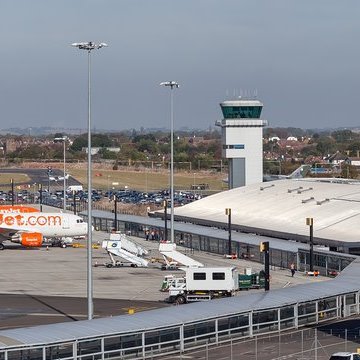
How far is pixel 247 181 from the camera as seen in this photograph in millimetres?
147750

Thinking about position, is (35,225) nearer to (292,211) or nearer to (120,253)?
(120,253)

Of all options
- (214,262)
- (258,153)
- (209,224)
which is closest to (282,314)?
(214,262)

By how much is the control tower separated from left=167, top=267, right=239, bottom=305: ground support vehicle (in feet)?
249

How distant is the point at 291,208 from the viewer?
371ft

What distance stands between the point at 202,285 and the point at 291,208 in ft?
143

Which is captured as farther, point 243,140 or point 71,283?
point 243,140

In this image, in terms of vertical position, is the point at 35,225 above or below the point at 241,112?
below

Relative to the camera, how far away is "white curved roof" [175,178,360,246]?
325 ft

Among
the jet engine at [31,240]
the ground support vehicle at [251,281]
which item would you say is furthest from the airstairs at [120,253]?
the ground support vehicle at [251,281]

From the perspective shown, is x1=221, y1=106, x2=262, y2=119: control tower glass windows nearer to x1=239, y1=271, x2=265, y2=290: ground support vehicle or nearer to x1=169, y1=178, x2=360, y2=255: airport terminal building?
x1=169, y1=178, x2=360, y2=255: airport terminal building

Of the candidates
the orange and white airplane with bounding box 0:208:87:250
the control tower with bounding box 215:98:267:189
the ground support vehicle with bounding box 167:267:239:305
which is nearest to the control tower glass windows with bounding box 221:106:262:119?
the control tower with bounding box 215:98:267:189

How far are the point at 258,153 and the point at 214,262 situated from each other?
2142 inches

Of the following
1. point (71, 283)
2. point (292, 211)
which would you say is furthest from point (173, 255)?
point (292, 211)

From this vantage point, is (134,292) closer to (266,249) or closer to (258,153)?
(266,249)
